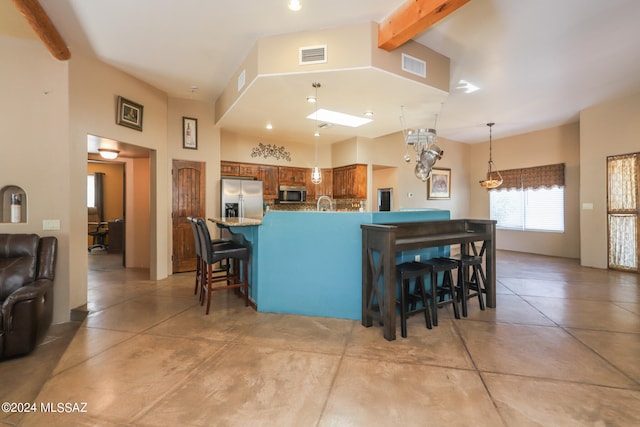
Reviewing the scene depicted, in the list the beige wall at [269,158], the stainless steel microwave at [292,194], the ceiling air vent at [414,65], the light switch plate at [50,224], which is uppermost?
the ceiling air vent at [414,65]

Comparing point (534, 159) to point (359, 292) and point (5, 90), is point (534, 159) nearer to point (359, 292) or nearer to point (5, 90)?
point (359, 292)

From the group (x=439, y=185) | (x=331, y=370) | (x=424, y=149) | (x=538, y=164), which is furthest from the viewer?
(x=439, y=185)

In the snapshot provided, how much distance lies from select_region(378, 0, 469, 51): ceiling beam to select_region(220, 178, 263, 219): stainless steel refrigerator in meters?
3.61

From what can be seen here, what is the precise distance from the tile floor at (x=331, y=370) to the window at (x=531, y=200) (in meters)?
4.12

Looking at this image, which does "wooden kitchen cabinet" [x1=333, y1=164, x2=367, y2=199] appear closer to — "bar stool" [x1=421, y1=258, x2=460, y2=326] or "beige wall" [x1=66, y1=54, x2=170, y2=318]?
"bar stool" [x1=421, y1=258, x2=460, y2=326]

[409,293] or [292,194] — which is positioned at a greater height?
[292,194]

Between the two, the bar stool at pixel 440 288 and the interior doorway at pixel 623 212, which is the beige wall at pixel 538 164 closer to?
the interior doorway at pixel 623 212

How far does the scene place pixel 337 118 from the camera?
16.2 feet

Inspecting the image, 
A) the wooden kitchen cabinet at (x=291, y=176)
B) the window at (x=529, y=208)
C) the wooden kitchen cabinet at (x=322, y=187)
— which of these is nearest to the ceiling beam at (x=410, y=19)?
the wooden kitchen cabinet at (x=291, y=176)

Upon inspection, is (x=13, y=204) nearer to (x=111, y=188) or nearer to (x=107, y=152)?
(x=107, y=152)

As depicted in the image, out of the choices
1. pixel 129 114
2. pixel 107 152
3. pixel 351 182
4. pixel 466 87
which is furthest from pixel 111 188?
pixel 466 87

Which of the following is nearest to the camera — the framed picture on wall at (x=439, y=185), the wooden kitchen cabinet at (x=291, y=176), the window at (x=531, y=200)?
the wooden kitchen cabinet at (x=291, y=176)

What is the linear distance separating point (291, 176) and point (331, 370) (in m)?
5.13

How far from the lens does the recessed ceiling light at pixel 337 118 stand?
4.67 meters
